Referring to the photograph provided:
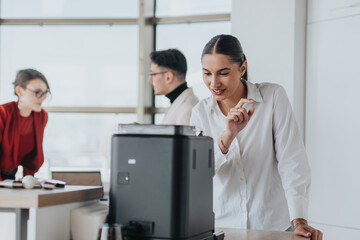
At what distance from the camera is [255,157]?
2.02 m

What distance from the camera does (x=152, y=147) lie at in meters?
1.39

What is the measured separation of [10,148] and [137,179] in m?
2.14

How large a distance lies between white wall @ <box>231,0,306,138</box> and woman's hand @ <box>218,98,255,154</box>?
1940 millimetres

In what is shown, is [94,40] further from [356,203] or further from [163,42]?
[356,203]

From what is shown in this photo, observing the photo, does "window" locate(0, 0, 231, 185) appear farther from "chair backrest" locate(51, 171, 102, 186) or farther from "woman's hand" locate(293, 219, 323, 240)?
"woman's hand" locate(293, 219, 323, 240)

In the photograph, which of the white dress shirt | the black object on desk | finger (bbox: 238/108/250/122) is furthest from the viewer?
the white dress shirt

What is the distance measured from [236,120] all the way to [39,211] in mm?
647

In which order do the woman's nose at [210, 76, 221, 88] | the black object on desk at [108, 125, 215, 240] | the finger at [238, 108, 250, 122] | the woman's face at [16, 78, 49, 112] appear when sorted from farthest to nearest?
the woman's face at [16, 78, 49, 112], the woman's nose at [210, 76, 221, 88], the finger at [238, 108, 250, 122], the black object on desk at [108, 125, 215, 240]

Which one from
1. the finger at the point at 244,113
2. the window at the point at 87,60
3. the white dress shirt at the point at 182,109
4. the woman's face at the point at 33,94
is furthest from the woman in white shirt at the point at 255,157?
the window at the point at 87,60

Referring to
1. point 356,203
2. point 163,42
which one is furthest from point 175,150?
point 163,42

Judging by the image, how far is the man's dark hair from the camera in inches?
134

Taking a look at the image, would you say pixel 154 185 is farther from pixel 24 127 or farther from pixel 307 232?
pixel 24 127

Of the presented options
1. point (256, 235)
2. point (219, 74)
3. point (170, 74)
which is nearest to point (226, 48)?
point (219, 74)

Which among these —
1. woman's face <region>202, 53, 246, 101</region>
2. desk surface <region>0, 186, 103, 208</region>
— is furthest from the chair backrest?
desk surface <region>0, 186, 103, 208</region>
